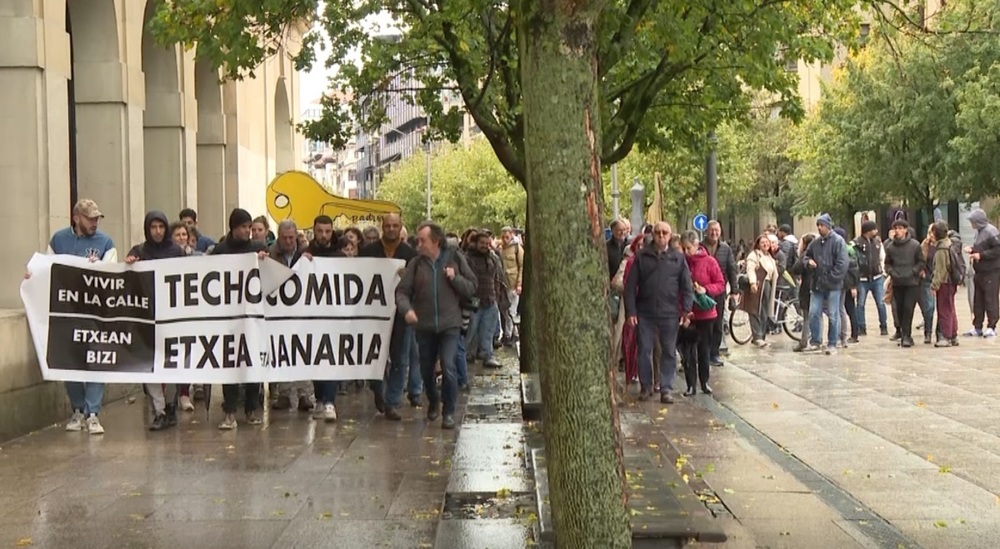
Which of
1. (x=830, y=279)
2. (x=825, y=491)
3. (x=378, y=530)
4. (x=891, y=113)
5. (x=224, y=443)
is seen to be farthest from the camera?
(x=891, y=113)

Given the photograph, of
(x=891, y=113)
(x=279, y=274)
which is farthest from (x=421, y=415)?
(x=891, y=113)

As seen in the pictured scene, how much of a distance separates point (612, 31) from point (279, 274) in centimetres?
442

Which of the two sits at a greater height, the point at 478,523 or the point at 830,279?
the point at 830,279

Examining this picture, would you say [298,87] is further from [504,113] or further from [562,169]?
[562,169]

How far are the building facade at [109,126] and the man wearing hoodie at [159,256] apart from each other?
2.39m

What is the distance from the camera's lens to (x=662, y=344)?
44.7 ft

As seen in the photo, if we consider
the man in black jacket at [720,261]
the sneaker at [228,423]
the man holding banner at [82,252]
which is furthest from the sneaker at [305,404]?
the man in black jacket at [720,261]

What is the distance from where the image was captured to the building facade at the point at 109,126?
13.6 m

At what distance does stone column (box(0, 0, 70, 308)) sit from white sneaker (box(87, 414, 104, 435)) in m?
3.03

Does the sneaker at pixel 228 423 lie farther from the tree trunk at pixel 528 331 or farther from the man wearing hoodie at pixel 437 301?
the tree trunk at pixel 528 331

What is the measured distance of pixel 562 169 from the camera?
17.0 ft

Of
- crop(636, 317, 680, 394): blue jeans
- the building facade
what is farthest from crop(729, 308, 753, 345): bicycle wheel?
the building facade

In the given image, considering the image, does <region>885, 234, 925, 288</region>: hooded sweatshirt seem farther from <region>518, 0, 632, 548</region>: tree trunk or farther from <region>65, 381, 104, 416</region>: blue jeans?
<region>518, 0, 632, 548</region>: tree trunk

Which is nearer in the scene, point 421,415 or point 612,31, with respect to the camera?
point 612,31
